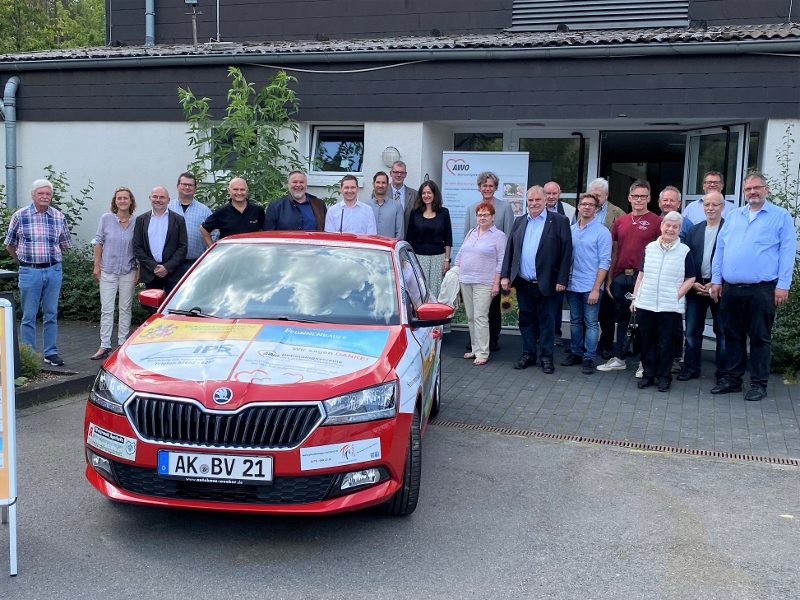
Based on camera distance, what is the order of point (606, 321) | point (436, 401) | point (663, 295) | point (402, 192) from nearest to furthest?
point (436, 401) → point (663, 295) → point (606, 321) → point (402, 192)

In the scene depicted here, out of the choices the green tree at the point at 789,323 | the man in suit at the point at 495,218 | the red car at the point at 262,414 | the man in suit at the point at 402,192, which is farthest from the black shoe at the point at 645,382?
the red car at the point at 262,414

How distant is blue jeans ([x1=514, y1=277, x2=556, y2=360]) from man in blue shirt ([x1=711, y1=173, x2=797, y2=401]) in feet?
6.03

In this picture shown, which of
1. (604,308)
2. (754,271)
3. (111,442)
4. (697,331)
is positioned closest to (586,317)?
(604,308)

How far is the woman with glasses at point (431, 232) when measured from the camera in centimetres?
995

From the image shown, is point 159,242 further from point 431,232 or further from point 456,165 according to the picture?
point 456,165

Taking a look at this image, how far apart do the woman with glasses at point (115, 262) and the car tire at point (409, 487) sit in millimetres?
5392

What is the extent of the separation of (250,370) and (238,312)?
3.29ft

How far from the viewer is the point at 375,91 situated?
11391 millimetres

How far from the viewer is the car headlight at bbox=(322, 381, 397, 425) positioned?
4.25 m

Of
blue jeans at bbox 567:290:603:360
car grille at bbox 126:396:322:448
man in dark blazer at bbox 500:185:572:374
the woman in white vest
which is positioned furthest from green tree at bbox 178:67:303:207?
car grille at bbox 126:396:322:448

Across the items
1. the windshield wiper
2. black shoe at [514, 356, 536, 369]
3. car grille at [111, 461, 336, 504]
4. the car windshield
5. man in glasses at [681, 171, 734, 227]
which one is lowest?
black shoe at [514, 356, 536, 369]

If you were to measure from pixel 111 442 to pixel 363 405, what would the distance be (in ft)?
4.47

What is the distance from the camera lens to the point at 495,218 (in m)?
9.92

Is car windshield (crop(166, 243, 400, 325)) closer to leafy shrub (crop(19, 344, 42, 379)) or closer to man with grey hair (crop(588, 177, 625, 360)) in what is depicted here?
leafy shrub (crop(19, 344, 42, 379))
